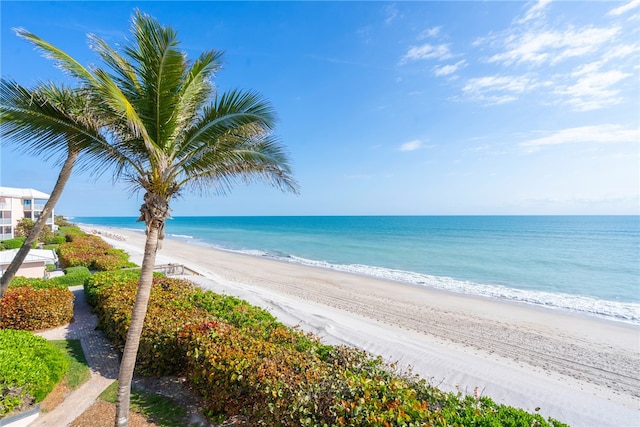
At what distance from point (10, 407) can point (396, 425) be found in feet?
18.5

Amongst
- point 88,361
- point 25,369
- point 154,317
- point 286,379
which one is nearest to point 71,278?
point 88,361

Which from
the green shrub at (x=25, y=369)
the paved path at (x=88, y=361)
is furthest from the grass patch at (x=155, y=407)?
the green shrub at (x=25, y=369)

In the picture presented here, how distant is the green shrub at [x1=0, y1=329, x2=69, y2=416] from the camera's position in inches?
180

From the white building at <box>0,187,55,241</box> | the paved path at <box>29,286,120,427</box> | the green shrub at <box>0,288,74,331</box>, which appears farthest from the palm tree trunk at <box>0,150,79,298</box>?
the white building at <box>0,187,55,241</box>

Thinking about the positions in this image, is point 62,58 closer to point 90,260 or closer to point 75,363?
point 75,363

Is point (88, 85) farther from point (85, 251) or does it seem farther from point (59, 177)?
point (85, 251)

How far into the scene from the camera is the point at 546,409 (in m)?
6.73

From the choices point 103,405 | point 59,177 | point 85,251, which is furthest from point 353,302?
point 85,251

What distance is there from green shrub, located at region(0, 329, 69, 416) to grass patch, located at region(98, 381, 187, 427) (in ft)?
3.15

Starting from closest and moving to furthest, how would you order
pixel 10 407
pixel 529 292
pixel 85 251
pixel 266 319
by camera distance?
pixel 10 407
pixel 266 319
pixel 85 251
pixel 529 292

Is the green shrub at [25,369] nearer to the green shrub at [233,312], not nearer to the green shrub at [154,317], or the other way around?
the green shrub at [154,317]

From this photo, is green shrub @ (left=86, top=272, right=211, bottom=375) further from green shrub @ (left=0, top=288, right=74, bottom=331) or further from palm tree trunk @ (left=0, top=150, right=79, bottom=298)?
palm tree trunk @ (left=0, top=150, right=79, bottom=298)

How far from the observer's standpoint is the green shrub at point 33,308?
331 inches

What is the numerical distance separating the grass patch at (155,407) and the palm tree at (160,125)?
32.4 inches
